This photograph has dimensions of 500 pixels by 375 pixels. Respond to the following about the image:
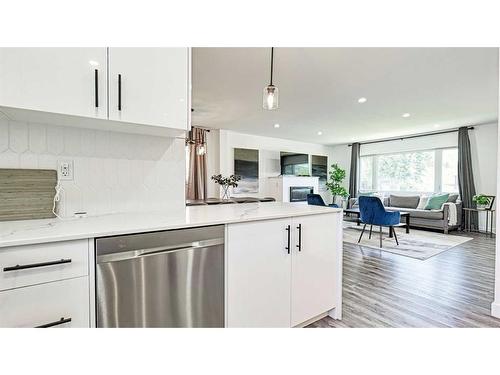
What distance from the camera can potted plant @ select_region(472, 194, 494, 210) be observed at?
510 cm

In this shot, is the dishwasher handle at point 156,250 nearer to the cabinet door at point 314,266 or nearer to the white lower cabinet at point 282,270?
the white lower cabinet at point 282,270

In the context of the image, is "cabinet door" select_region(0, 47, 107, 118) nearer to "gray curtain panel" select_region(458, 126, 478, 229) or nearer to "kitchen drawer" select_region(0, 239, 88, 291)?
"kitchen drawer" select_region(0, 239, 88, 291)

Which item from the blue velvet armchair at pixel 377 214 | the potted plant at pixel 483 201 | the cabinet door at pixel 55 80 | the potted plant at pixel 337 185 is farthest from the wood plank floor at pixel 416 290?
the potted plant at pixel 337 185

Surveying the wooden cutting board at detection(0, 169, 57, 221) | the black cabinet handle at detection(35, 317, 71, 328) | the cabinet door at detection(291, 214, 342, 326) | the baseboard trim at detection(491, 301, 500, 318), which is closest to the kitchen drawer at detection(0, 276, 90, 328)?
the black cabinet handle at detection(35, 317, 71, 328)

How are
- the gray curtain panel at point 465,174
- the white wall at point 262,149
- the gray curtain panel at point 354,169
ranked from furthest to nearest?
the gray curtain panel at point 354,169, the white wall at point 262,149, the gray curtain panel at point 465,174

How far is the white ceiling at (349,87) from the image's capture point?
2.61m

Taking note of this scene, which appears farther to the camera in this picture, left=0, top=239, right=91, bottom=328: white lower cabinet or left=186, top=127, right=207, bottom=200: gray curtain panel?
left=186, top=127, right=207, bottom=200: gray curtain panel

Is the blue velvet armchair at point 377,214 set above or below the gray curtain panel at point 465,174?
below

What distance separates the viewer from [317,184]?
811 cm

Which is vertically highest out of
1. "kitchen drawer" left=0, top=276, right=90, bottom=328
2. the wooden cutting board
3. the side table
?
the wooden cutting board

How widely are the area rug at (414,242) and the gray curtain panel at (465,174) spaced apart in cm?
118

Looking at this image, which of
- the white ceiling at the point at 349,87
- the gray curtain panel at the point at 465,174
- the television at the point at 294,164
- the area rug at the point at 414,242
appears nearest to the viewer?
the white ceiling at the point at 349,87

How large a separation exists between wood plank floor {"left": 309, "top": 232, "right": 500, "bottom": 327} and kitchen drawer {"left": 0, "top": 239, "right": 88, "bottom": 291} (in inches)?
65.5

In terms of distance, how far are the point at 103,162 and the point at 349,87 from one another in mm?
3251
